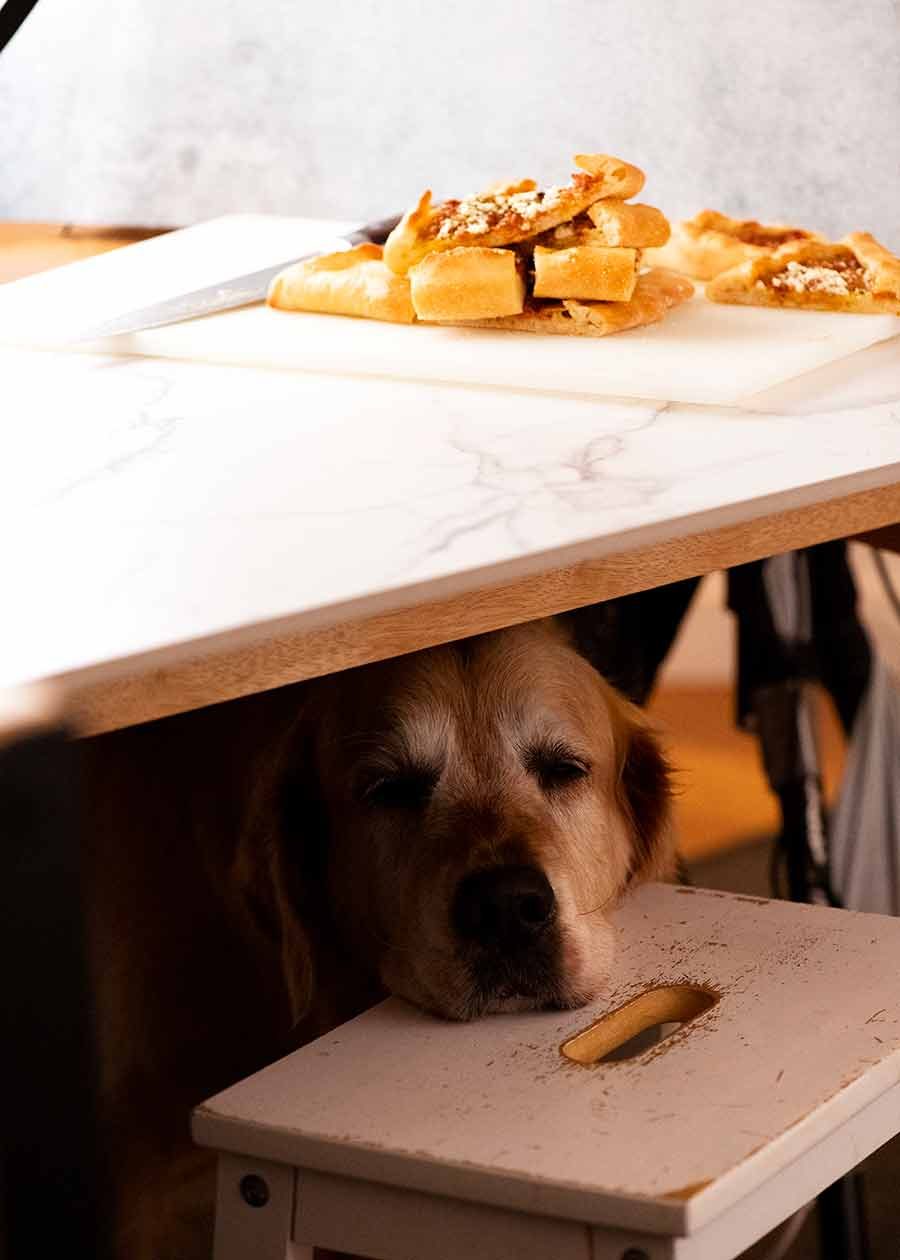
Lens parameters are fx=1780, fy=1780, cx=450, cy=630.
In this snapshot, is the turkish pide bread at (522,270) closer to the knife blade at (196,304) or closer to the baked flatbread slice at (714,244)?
the knife blade at (196,304)

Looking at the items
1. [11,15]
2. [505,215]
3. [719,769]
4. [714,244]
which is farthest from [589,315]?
[719,769]

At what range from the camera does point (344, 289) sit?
5.45 ft

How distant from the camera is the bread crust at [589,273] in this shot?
Result: 61.7 inches

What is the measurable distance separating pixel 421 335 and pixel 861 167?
1.28 m

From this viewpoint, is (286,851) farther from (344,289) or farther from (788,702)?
(788,702)

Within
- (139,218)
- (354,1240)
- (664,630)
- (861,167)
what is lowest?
(664,630)

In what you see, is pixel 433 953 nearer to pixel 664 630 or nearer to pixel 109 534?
pixel 109 534

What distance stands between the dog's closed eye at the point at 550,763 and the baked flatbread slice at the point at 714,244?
0.69 meters

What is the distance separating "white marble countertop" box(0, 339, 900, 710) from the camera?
95 centimetres

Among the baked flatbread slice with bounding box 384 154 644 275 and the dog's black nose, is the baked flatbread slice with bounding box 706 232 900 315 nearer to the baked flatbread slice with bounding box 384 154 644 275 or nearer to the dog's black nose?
the baked flatbread slice with bounding box 384 154 644 275

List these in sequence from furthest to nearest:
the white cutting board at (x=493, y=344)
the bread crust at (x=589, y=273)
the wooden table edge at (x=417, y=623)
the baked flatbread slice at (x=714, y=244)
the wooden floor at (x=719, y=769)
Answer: the wooden floor at (x=719, y=769), the baked flatbread slice at (x=714, y=244), the bread crust at (x=589, y=273), the white cutting board at (x=493, y=344), the wooden table edge at (x=417, y=623)

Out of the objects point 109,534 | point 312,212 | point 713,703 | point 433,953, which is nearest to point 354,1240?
point 433,953

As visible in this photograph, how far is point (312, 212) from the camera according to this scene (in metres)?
3.23

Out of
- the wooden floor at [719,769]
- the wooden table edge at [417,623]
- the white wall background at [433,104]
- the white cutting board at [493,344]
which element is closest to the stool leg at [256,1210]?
the wooden table edge at [417,623]
